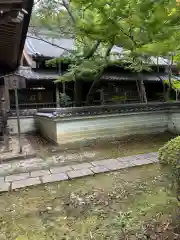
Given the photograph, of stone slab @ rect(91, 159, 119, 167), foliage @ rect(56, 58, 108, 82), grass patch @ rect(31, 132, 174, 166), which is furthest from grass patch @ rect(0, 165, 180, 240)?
foliage @ rect(56, 58, 108, 82)

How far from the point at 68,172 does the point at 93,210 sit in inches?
68.0

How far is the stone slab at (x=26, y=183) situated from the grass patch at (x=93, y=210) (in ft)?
0.72

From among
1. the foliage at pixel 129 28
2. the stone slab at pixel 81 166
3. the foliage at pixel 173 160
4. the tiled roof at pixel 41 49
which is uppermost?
the tiled roof at pixel 41 49

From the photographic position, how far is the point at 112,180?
4215 mm

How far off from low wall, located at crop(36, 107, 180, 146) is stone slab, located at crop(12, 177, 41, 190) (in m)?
3.06

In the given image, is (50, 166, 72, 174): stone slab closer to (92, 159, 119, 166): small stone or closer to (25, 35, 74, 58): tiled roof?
(92, 159, 119, 166): small stone

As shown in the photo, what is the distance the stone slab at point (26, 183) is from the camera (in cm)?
408

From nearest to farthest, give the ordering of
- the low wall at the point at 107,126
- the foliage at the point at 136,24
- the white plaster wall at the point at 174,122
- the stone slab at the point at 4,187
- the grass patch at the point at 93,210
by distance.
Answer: the grass patch at the point at 93,210 < the stone slab at the point at 4,187 < the foliage at the point at 136,24 < the low wall at the point at 107,126 < the white plaster wall at the point at 174,122

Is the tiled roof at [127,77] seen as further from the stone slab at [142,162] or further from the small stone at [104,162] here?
the stone slab at [142,162]

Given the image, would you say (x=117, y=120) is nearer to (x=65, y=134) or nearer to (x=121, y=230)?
(x=65, y=134)

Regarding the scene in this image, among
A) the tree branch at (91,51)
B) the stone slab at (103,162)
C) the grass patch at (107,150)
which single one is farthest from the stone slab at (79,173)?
the tree branch at (91,51)

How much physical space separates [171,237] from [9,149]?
5.86 meters

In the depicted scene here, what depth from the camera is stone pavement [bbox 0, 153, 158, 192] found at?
4234 millimetres

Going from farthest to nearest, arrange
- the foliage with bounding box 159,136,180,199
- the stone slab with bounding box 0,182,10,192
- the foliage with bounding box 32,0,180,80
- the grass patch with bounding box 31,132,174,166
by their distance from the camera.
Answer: the grass patch with bounding box 31,132,174,166
the foliage with bounding box 32,0,180,80
the stone slab with bounding box 0,182,10,192
the foliage with bounding box 159,136,180,199
